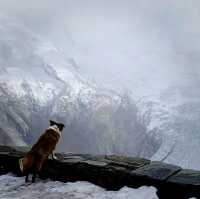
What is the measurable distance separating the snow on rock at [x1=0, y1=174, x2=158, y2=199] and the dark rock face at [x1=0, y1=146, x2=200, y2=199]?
19 cm

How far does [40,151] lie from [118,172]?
174 cm

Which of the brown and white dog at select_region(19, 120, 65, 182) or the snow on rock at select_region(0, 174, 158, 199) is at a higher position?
the brown and white dog at select_region(19, 120, 65, 182)

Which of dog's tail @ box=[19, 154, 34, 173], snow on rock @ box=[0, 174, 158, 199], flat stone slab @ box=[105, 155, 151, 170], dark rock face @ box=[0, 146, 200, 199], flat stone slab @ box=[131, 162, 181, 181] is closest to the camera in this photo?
dark rock face @ box=[0, 146, 200, 199]

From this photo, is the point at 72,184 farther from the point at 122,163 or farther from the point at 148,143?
the point at 148,143

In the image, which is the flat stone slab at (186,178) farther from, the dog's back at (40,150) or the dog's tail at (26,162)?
the dog's tail at (26,162)

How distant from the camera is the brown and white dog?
6926mm

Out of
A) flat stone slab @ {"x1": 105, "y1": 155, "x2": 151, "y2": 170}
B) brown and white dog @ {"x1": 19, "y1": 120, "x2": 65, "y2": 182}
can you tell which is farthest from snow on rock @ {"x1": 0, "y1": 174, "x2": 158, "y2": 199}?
flat stone slab @ {"x1": 105, "y1": 155, "x2": 151, "y2": 170}

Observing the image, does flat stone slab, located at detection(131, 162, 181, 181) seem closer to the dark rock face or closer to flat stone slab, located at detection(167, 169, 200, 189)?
the dark rock face

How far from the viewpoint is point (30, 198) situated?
6305 millimetres

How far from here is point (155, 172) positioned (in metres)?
6.81

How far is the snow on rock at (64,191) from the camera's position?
628cm

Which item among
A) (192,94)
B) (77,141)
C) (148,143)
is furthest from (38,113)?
(192,94)

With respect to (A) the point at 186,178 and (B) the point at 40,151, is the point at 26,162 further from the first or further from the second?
(A) the point at 186,178

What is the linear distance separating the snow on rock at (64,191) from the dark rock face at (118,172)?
192 millimetres
